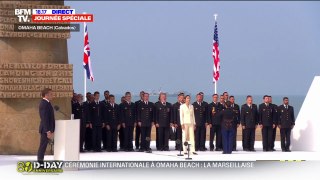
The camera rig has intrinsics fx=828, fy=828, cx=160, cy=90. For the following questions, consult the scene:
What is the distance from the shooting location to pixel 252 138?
22.2 meters

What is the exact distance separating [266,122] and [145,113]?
10.8ft

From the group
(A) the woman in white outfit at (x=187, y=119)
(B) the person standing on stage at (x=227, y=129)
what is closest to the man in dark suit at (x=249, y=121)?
(B) the person standing on stage at (x=227, y=129)

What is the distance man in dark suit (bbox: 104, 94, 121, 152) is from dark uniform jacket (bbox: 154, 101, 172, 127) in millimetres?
1031

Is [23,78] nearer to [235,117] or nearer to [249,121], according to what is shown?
[235,117]

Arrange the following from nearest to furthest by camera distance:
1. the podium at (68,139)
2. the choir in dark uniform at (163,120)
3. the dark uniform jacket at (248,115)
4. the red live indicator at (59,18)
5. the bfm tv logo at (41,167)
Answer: the bfm tv logo at (41,167) → the podium at (68,139) → the red live indicator at (59,18) → the choir in dark uniform at (163,120) → the dark uniform jacket at (248,115)

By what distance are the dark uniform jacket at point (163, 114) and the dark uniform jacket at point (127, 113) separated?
24.0 inches

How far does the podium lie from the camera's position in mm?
14727

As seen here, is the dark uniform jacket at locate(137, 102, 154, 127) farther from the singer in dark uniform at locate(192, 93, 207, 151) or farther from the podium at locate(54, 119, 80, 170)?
the podium at locate(54, 119, 80, 170)

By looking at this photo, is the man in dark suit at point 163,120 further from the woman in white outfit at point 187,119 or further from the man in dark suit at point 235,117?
the woman in white outfit at point 187,119

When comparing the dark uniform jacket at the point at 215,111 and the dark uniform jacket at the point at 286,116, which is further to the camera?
the dark uniform jacket at the point at 286,116

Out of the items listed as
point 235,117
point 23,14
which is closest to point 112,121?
point 235,117

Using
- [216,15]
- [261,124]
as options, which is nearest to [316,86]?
[261,124]

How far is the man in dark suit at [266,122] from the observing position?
22.0m

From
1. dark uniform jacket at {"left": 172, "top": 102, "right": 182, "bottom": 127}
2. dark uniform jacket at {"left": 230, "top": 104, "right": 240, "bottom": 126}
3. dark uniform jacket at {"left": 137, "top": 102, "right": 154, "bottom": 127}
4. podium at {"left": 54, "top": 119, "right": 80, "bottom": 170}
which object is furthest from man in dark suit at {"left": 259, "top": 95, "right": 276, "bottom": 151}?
podium at {"left": 54, "top": 119, "right": 80, "bottom": 170}
